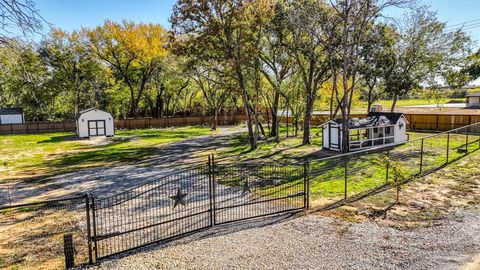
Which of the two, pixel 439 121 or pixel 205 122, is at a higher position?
pixel 439 121

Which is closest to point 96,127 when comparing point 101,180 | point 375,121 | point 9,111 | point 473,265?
point 9,111

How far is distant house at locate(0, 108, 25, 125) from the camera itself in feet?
118

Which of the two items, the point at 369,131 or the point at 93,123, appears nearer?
the point at 369,131

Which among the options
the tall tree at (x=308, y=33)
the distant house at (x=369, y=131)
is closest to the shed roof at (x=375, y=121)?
the distant house at (x=369, y=131)

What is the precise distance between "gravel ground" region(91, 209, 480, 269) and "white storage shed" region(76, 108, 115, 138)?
1004 inches

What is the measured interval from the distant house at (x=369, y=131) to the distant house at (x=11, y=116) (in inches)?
1327

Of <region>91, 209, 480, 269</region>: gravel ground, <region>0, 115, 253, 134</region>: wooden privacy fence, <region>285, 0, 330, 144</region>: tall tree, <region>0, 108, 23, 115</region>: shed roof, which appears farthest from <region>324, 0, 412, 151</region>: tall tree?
<region>0, 108, 23, 115</region>: shed roof

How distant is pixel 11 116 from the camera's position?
36.5 meters

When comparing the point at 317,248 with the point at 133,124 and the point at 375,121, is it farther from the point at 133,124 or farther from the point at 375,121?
the point at 133,124

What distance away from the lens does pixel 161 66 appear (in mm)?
38625

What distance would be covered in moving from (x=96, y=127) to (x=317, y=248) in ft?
90.5

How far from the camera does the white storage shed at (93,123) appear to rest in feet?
95.4

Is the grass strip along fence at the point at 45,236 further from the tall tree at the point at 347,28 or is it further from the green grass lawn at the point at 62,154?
the tall tree at the point at 347,28

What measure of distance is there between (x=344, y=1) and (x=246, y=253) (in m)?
14.1
